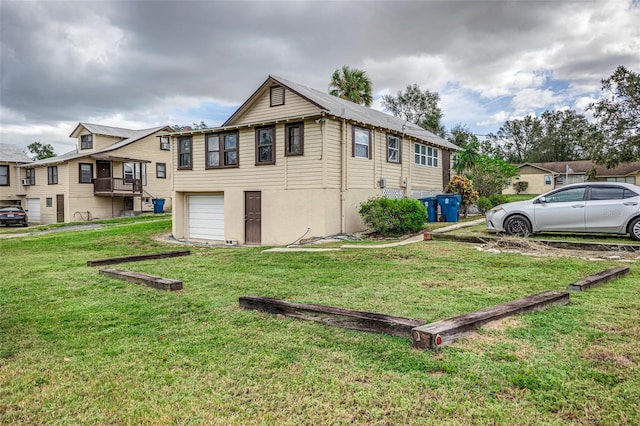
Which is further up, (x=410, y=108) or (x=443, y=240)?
(x=410, y=108)

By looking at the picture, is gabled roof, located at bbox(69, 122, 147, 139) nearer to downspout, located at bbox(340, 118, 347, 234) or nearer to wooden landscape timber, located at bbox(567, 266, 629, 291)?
downspout, located at bbox(340, 118, 347, 234)

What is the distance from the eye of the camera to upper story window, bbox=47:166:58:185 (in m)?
29.9

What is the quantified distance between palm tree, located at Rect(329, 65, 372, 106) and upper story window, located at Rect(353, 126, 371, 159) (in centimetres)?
1301

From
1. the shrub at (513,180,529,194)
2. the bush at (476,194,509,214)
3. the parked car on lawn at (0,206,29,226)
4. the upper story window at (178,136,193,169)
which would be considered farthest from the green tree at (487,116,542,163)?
the parked car on lawn at (0,206,29,226)

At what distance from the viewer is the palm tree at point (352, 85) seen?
90.3ft

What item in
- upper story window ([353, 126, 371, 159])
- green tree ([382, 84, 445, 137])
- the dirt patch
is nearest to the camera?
the dirt patch

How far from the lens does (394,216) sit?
Answer: 13547 mm

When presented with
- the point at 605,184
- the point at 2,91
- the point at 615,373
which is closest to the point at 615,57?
the point at 605,184

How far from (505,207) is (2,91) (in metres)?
27.3

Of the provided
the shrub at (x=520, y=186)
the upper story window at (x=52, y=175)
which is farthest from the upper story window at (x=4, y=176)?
the shrub at (x=520, y=186)

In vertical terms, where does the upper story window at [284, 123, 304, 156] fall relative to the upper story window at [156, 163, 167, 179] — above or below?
below

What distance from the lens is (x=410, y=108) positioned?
4600 centimetres

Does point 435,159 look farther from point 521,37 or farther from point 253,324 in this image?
point 253,324

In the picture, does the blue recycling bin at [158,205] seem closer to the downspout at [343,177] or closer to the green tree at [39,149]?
the downspout at [343,177]
